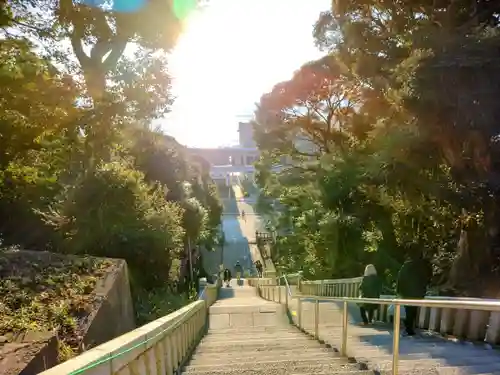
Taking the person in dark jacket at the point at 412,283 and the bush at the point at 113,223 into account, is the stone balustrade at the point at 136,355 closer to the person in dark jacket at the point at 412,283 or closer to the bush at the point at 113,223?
the person in dark jacket at the point at 412,283

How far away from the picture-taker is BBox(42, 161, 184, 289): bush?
9039 millimetres

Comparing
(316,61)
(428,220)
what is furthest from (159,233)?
(316,61)

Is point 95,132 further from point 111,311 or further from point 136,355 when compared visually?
point 136,355

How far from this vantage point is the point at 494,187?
676 centimetres

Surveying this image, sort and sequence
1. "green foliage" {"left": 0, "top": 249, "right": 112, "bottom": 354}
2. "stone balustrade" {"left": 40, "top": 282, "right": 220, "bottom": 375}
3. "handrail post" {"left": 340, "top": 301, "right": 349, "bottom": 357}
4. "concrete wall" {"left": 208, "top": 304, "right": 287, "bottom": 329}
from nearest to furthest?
"stone balustrade" {"left": 40, "top": 282, "right": 220, "bottom": 375} < "green foliage" {"left": 0, "top": 249, "right": 112, "bottom": 354} < "handrail post" {"left": 340, "top": 301, "right": 349, "bottom": 357} < "concrete wall" {"left": 208, "top": 304, "right": 287, "bottom": 329}

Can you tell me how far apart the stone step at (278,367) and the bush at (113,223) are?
5.65m

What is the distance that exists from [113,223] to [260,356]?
552 cm

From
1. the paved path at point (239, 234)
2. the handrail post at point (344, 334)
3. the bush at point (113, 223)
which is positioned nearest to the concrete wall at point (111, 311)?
the bush at point (113, 223)

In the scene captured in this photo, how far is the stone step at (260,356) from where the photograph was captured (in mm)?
4461

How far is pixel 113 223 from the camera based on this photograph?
9219mm

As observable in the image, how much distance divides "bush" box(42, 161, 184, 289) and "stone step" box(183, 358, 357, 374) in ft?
18.5

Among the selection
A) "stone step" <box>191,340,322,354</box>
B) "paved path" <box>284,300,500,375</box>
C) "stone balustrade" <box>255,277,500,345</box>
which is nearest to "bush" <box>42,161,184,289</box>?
"stone step" <box>191,340,322,354</box>

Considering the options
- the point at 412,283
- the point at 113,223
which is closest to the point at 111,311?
the point at 113,223

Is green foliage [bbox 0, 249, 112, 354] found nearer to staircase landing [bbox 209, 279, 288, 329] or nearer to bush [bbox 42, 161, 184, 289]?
bush [bbox 42, 161, 184, 289]
